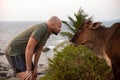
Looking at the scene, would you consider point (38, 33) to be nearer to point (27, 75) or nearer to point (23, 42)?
point (23, 42)

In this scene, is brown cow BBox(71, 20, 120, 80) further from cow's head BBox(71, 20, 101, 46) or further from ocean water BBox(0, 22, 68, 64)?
ocean water BBox(0, 22, 68, 64)

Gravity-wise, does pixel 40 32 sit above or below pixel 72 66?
above

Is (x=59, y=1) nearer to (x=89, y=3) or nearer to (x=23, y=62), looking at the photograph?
(x=89, y=3)

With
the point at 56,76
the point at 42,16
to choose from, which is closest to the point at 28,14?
the point at 42,16

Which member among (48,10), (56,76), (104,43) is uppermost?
(104,43)

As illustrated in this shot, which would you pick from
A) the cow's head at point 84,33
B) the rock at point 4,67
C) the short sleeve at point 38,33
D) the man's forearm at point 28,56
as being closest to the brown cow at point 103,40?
the cow's head at point 84,33

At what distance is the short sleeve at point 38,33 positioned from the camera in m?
2.97

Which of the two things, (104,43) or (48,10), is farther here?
(48,10)

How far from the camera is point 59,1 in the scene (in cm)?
567

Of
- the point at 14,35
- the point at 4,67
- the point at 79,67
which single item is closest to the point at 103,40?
the point at 79,67

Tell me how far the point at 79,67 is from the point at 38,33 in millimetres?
1355

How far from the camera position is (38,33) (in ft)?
9.82

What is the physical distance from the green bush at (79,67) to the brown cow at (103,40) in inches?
34.9

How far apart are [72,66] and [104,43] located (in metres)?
1.15
